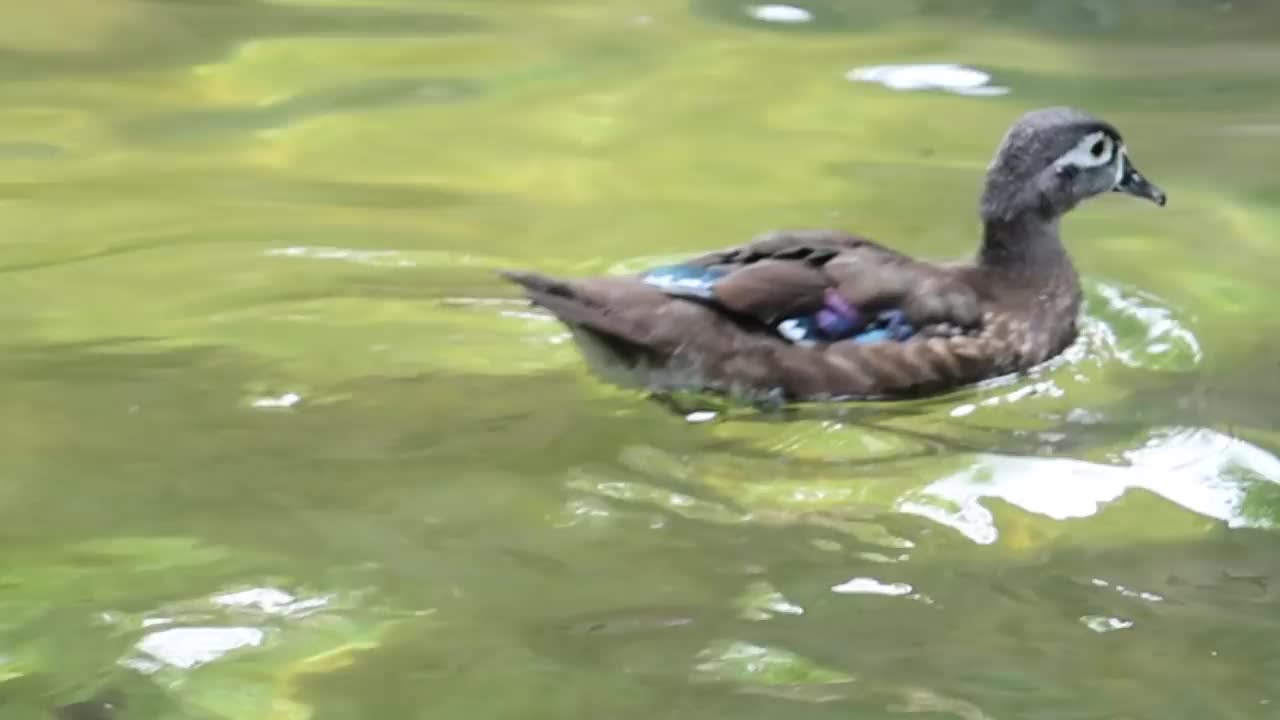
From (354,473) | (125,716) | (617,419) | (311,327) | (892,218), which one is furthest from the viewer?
(892,218)

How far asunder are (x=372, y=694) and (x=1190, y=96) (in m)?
5.22

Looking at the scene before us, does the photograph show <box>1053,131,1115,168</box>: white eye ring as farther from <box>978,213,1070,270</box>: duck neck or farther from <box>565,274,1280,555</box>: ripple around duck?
<box>565,274,1280,555</box>: ripple around duck

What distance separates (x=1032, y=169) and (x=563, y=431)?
57.5 inches

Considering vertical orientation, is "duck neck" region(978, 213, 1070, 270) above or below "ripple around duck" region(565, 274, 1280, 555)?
above

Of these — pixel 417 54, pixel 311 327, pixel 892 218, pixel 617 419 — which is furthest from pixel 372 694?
pixel 417 54

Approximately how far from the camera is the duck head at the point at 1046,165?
4.66m

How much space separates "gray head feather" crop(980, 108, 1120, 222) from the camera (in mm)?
4660

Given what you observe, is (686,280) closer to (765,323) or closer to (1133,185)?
(765,323)

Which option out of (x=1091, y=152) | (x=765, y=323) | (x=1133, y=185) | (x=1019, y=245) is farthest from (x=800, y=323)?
(x=1133, y=185)

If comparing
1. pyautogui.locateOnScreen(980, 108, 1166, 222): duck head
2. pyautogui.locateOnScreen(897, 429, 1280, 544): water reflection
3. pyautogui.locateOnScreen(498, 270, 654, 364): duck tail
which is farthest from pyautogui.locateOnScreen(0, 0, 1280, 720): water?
pyautogui.locateOnScreen(980, 108, 1166, 222): duck head

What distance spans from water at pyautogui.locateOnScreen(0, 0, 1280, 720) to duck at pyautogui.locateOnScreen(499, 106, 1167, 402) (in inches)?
3.0

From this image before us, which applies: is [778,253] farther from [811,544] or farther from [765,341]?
[811,544]

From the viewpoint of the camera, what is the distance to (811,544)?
139 inches

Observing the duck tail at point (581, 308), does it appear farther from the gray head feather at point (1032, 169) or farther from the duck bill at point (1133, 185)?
the duck bill at point (1133, 185)
